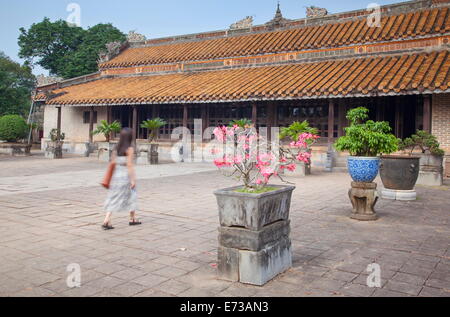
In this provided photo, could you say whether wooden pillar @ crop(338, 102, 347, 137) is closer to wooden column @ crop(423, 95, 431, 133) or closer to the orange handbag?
wooden column @ crop(423, 95, 431, 133)

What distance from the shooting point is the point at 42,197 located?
736 cm

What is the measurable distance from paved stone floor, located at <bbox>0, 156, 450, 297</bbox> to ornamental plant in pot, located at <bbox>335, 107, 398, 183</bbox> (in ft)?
2.46

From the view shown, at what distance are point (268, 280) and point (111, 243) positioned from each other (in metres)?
2.03

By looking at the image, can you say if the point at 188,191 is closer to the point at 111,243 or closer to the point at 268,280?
the point at 111,243

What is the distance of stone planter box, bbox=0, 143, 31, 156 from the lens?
60.6ft

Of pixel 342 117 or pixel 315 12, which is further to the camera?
pixel 315 12

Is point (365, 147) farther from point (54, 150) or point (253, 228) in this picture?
point (54, 150)

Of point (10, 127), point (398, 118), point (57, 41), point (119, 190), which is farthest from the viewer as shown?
point (57, 41)

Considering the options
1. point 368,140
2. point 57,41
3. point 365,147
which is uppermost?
point 57,41

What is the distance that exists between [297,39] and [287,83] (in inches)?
142

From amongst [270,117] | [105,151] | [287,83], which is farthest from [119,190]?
[270,117]

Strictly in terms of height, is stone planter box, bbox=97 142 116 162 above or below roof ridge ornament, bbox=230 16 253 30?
below

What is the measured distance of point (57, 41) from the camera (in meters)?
33.9

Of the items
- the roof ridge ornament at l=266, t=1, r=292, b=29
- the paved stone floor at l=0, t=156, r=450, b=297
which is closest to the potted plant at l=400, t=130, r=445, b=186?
the paved stone floor at l=0, t=156, r=450, b=297
